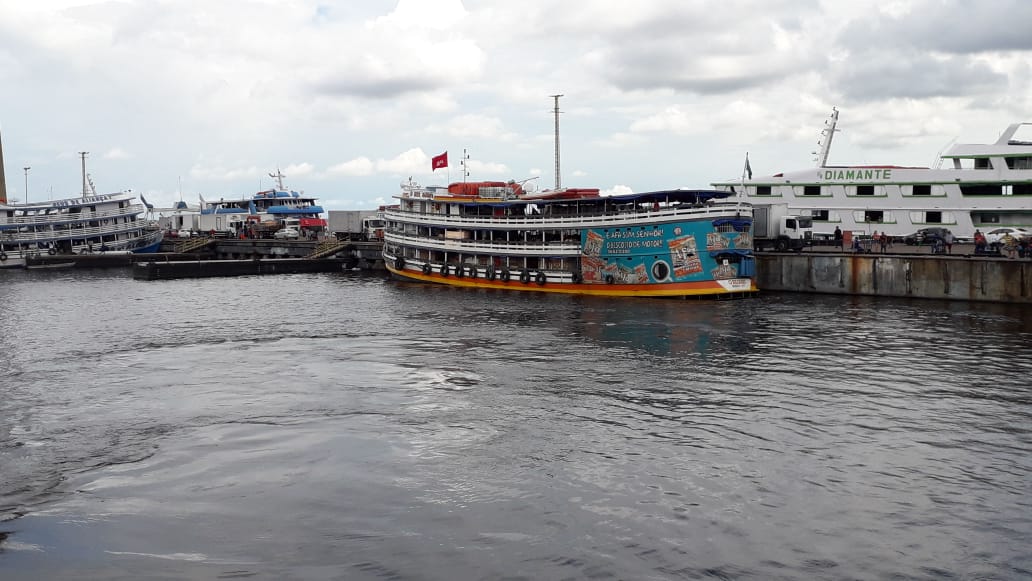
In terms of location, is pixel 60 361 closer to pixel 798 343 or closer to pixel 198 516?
pixel 198 516

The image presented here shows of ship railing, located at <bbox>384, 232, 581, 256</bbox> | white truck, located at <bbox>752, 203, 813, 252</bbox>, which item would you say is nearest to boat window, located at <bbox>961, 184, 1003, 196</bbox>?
white truck, located at <bbox>752, 203, 813, 252</bbox>

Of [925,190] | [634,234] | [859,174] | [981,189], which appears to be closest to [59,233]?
[634,234]

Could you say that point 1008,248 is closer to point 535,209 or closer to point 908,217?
point 908,217

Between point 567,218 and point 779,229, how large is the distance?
734 inches

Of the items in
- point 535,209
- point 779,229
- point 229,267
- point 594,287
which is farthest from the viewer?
point 229,267

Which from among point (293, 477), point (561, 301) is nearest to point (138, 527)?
point (293, 477)

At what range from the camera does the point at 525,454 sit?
2191 centimetres

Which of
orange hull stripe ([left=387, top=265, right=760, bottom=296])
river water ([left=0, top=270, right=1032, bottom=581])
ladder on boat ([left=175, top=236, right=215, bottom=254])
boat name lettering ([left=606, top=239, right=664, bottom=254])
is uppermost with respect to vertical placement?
ladder on boat ([left=175, top=236, right=215, bottom=254])

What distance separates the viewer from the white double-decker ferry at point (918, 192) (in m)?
61.8

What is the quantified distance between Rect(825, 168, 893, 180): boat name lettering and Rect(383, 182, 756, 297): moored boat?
1662cm

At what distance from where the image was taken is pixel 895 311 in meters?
47.8

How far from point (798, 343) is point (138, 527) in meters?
29.5

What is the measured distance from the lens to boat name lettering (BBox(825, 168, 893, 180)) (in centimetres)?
6675

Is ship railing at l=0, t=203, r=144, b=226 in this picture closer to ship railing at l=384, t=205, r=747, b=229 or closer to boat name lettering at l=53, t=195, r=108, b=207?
boat name lettering at l=53, t=195, r=108, b=207
